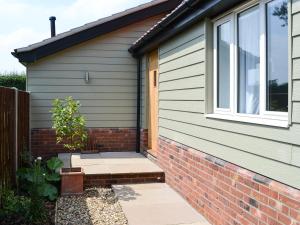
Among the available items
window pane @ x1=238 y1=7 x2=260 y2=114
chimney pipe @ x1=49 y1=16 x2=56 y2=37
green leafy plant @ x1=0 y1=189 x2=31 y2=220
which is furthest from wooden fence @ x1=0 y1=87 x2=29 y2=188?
chimney pipe @ x1=49 y1=16 x2=56 y2=37

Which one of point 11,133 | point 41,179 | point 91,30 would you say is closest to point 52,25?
point 91,30

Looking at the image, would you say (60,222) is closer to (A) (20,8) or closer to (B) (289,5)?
(B) (289,5)

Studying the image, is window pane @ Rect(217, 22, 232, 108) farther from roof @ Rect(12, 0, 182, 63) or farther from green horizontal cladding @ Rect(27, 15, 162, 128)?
green horizontal cladding @ Rect(27, 15, 162, 128)

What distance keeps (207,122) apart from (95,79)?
5493 millimetres

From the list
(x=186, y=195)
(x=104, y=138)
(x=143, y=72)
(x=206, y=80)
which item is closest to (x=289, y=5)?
(x=206, y=80)

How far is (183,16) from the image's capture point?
20.0ft

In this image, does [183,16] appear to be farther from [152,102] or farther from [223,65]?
[152,102]

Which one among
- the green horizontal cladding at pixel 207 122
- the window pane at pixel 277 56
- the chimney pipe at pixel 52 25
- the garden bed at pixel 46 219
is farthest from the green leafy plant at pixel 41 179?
the chimney pipe at pixel 52 25

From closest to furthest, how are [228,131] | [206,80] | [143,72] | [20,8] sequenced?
1. [228,131]
2. [206,80]
3. [143,72]
4. [20,8]

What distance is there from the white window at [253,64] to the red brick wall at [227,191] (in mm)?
624

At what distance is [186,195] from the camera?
20.4ft

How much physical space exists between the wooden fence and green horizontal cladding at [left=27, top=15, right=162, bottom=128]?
4.96ft

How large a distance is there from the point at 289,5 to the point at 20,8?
45.1ft

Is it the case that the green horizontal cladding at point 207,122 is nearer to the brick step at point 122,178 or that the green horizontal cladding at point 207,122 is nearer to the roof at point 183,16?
the roof at point 183,16
